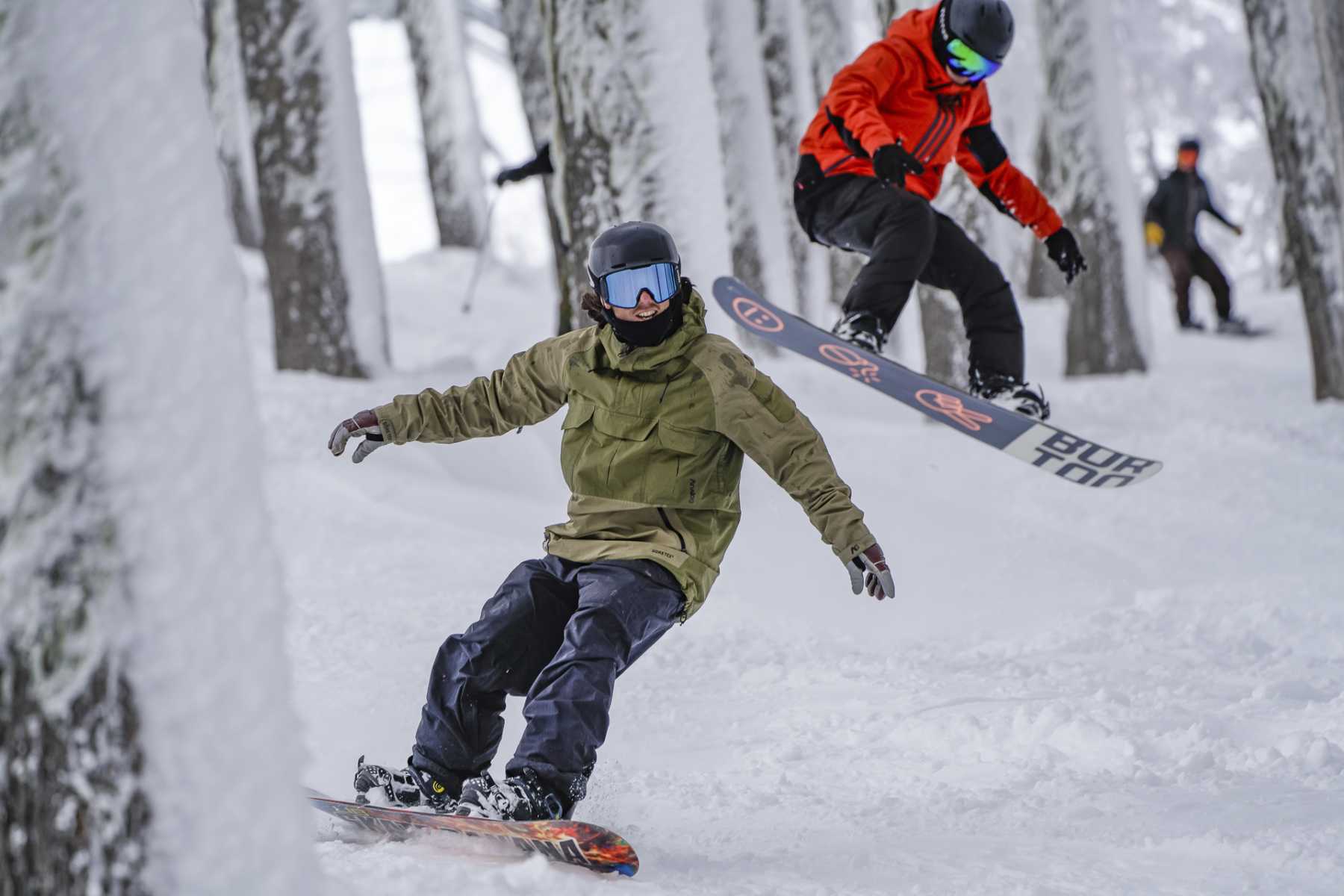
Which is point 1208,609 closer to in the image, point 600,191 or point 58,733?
point 600,191

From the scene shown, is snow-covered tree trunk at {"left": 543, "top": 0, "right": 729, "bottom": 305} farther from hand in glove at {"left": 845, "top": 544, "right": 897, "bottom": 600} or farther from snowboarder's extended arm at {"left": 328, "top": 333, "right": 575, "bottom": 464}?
hand in glove at {"left": 845, "top": 544, "right": 897, "bottom": 600}

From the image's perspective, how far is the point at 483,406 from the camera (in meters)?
3.33

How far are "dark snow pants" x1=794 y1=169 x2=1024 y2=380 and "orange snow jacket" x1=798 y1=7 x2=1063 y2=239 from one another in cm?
10

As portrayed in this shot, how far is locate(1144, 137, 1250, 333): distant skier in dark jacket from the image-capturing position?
12.1 m

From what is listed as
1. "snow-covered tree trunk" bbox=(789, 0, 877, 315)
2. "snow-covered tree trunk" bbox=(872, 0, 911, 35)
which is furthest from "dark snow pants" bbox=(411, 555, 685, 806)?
"snow-covered tree trunk" bbox=(789, 0, 877, 315)

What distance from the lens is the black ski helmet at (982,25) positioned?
4430mm

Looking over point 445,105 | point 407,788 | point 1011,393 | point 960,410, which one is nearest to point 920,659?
point 960,410

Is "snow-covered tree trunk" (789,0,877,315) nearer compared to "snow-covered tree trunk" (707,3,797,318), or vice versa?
"snow-covered tree trunk" (707,3,797,318)

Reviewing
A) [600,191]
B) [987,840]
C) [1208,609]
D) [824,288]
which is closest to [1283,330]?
[824,288]

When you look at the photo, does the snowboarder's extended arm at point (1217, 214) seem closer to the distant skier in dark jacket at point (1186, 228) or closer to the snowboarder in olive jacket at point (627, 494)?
the distant skier in dark jacket at point (1186, 228)

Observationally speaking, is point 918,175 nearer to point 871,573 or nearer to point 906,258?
point 906,258

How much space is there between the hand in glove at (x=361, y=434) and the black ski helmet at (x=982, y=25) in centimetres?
254

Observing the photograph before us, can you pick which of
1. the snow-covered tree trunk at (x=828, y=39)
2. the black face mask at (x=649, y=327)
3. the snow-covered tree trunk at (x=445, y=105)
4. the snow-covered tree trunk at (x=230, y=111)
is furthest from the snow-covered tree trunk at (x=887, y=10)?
the snow-covered tree trunk at (x=230, y=111)

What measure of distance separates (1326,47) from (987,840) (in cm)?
653
